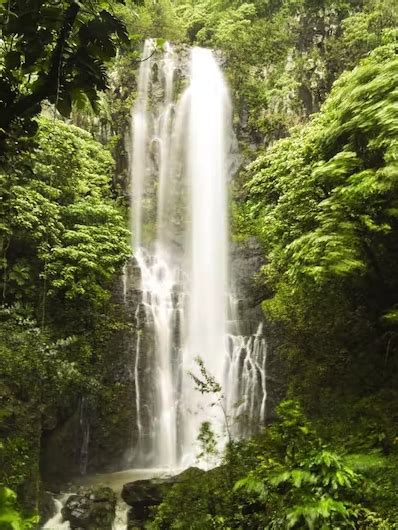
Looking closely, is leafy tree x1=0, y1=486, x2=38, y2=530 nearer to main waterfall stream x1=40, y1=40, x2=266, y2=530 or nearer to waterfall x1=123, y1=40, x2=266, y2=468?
main waterfall stream x1=40, y1=40, x2=266, y2=530

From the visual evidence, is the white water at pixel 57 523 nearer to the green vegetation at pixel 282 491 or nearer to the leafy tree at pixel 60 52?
the green vegetation at pixel 282 491

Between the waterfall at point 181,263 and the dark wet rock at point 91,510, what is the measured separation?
2.27 meters

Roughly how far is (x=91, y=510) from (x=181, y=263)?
937cm

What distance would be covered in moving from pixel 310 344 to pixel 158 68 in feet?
46.3

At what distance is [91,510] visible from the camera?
8.11 m

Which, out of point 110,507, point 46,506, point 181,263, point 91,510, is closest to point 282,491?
point 110,507

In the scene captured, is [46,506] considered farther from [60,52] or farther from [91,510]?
[60,52]

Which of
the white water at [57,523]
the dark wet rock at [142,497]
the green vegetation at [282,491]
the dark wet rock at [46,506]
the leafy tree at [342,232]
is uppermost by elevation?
the leafy tree at [342,232]

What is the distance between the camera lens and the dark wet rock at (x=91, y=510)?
308 inches

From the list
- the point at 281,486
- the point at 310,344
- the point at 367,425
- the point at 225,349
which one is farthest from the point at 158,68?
the point at 281,486

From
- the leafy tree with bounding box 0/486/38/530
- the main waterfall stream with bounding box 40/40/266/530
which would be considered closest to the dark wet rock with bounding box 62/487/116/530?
the main waterfall stream with bounding box 40/40/266/530

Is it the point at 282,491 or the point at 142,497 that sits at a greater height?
the point at 282,491

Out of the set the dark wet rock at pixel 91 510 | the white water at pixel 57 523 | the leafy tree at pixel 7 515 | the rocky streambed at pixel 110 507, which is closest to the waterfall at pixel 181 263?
the rocky streambed at pixel 110 507

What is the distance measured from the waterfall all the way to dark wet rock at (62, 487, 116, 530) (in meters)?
2.27
